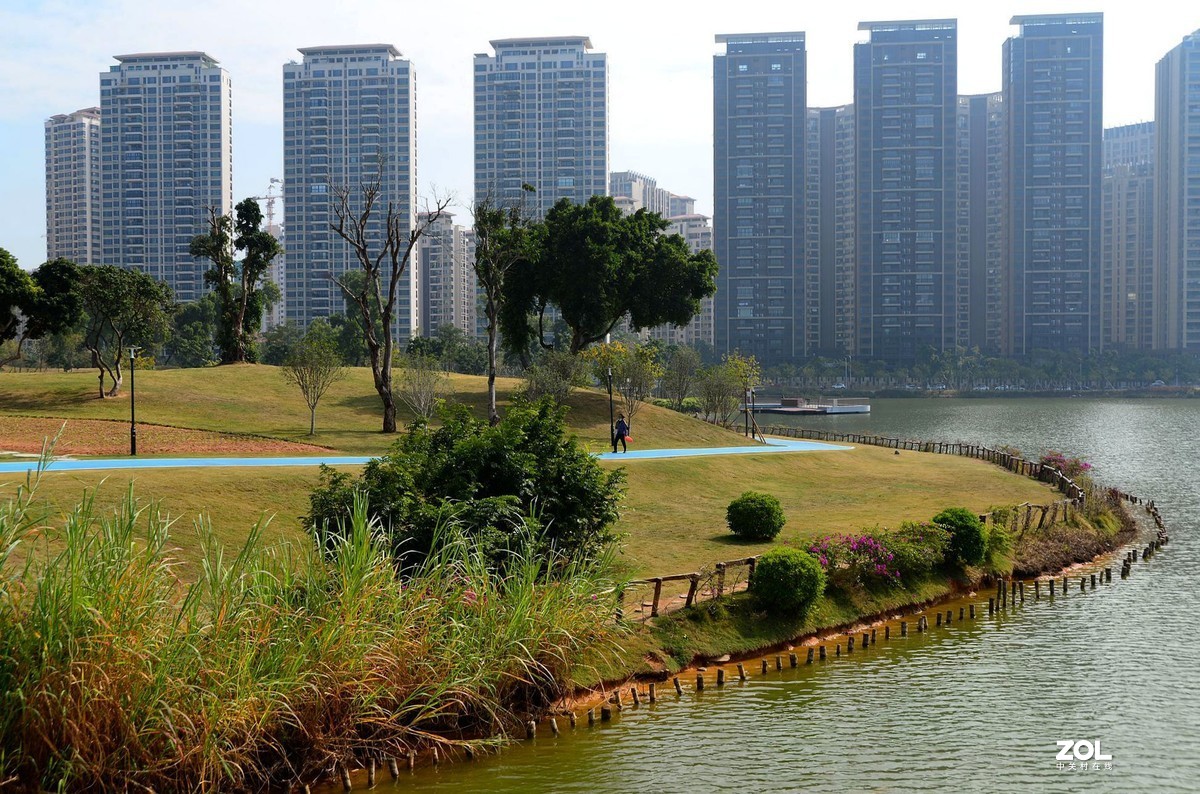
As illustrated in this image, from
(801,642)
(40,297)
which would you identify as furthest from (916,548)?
(40,297)

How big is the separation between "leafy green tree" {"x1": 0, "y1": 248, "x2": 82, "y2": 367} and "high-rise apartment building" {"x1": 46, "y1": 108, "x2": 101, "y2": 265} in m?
152

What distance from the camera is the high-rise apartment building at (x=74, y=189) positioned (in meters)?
190

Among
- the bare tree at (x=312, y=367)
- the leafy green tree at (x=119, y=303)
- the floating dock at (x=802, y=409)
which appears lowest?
the floating dock at (x=802, y=409)

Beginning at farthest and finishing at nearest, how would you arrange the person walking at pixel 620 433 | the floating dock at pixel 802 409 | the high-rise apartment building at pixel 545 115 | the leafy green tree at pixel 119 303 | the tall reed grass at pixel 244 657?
the high-rise apartment building at pixel 545 115, the floating dock at pixel 802 409, the leafy green tree at pixel 119 303, the person walking at pixel 620 433, the tall reed grass at pixel 244 657

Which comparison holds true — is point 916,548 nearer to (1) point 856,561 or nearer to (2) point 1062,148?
(1) point 856,561

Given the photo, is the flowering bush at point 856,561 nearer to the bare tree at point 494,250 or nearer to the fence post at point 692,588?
the fence post at point 692,588

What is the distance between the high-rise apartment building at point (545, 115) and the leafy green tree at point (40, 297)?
138239mm

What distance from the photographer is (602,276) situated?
6047 centimetres

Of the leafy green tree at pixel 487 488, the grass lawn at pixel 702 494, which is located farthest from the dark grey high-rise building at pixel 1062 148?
the leafy green tree at pixel 487 488

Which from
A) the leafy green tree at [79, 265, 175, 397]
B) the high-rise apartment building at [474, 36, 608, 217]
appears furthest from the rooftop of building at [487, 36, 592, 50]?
the leafy green tree at [79, 265, 175, 397]

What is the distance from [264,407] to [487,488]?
3314 cm

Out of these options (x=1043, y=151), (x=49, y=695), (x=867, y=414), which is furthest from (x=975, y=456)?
(x=1043, y=151)

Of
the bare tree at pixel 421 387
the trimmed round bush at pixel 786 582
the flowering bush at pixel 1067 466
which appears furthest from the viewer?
the bare tree at pixel 421 387

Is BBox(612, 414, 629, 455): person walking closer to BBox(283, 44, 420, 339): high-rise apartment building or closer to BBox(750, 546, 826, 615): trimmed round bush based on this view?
BBox(750, 546, 826, 615): trimmed round bush
